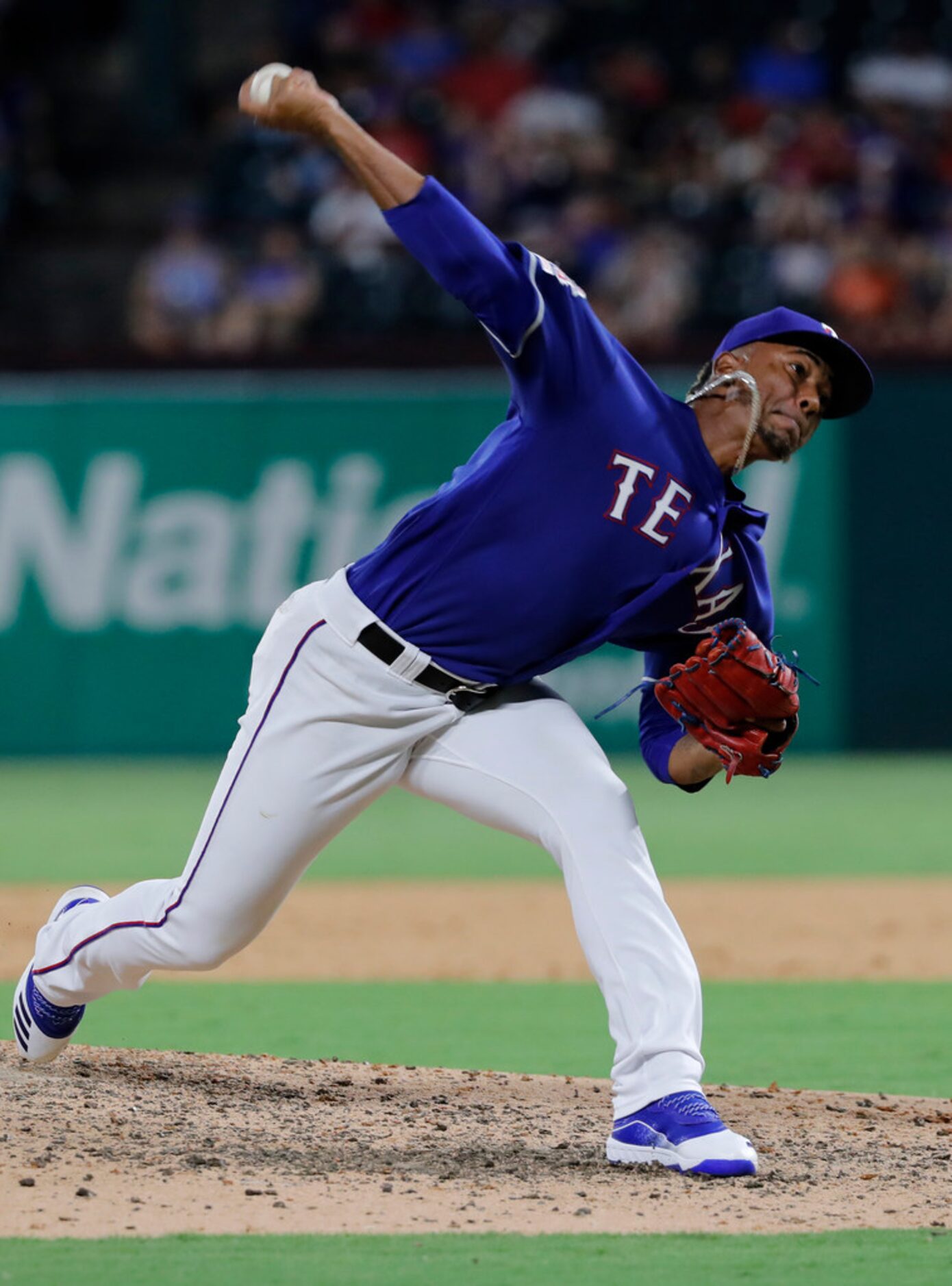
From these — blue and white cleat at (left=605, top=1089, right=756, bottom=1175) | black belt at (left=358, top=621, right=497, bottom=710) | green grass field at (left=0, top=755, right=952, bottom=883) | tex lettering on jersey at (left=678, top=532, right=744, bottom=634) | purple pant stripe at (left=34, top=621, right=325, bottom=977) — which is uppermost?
tex lettering on jersey at (left=678, top=532, right=744, bottom=634)

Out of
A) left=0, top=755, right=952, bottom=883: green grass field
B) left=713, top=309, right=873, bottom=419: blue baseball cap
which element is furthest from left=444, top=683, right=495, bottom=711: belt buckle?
left=0, top=755, right=952, bottom=883: green grass field

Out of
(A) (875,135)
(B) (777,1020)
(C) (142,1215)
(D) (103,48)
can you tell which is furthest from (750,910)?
(D) (103,48)

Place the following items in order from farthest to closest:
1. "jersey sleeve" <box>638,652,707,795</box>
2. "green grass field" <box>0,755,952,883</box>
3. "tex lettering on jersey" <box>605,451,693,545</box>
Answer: "green grass field" <box>0,755,952,883</box> → "jersey sleeve" <box>638,652,707,795</box> → "tex lettering on jersey" <box>605,451,693,545</box>

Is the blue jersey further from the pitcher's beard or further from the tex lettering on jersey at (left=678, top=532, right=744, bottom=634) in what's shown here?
the pitcher's beard

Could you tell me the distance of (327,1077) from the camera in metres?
4.57

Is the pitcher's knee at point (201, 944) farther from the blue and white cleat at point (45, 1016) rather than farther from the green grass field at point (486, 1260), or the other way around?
the green grass field at point (486, 1260)

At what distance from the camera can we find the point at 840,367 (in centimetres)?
409

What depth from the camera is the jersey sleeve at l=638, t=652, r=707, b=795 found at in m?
4.15

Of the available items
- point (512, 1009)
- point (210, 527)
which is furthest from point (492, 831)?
point (512, 1009)

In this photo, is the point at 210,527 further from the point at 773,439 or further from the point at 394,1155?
the point at 394,1155

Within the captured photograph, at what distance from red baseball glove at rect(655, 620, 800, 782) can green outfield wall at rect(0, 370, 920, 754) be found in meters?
7.87

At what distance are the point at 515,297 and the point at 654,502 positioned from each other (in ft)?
1.57

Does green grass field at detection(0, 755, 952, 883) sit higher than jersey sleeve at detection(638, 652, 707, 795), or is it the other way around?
jersey sleeve at detection(638, 652, 707, 795)

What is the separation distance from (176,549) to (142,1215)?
890 centimetres
